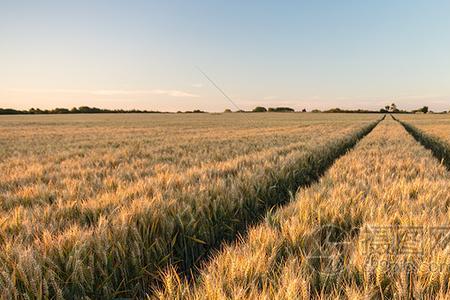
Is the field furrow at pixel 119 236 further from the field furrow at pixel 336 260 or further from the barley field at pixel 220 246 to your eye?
the field furrow at pixel 336 260

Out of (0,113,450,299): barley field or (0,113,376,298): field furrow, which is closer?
(0,113,450,299): barley field

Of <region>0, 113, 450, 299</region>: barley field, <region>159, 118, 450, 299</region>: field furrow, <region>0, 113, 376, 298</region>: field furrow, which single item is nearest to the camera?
<region>159, 118, 450, 299</region>: field furrow

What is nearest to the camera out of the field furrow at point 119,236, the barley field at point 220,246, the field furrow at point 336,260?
the field furrow at point 336,260

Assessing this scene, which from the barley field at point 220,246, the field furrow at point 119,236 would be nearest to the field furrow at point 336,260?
the barley field at point 220,246

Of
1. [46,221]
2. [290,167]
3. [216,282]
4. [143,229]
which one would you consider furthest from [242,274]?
[290,167]

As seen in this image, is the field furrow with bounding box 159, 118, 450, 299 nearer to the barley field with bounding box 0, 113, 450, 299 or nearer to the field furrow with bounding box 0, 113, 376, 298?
the barley field with bounding box 0, 113, 450, 299

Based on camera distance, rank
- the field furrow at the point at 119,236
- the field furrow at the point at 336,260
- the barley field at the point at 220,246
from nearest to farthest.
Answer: the field furrow at the point at 336,260 → the barley field at the point at 220,246 → the field furrow at the point at 119,236

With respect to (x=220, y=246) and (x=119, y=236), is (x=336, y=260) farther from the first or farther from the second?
(x=119, y=236)

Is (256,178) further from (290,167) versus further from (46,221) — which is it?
(46,221)

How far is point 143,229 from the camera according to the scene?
234 centimetres

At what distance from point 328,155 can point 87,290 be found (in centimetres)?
791

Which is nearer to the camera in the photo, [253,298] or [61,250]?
[253,298]

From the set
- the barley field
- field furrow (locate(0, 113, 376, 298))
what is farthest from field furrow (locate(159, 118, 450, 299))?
field furrow (locate(0, 113, 376, 298))

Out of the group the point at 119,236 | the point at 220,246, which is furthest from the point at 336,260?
the point at 119,236
